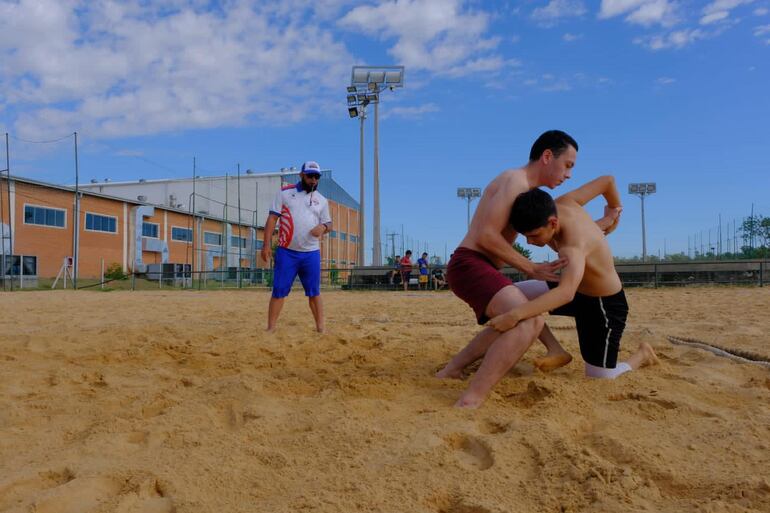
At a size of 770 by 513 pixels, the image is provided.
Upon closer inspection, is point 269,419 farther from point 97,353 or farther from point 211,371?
point 97,353

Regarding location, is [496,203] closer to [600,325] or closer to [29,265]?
[600,325]

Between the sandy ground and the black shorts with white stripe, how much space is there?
0.47 feet

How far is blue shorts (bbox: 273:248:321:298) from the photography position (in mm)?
5145

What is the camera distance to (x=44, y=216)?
1040 inches

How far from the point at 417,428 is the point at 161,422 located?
3.52 feet

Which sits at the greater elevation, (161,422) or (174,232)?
(174,232)

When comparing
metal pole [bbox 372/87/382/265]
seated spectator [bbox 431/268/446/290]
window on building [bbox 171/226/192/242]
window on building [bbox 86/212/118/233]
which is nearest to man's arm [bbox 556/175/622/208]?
seated spectator [bbox 431/268/446/290]

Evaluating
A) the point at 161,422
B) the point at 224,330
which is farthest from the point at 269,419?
the point at 224,330

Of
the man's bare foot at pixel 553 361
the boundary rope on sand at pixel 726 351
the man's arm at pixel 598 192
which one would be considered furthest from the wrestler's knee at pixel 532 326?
the boundary rope on sand at pixel 726 351

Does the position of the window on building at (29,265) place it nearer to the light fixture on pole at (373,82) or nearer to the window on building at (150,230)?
the window on building at (150,230)

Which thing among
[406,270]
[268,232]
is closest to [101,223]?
[406,270]

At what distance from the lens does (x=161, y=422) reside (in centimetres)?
236

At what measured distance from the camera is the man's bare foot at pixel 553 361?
10.7ft

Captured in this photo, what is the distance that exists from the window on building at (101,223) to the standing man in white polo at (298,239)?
27216mm
